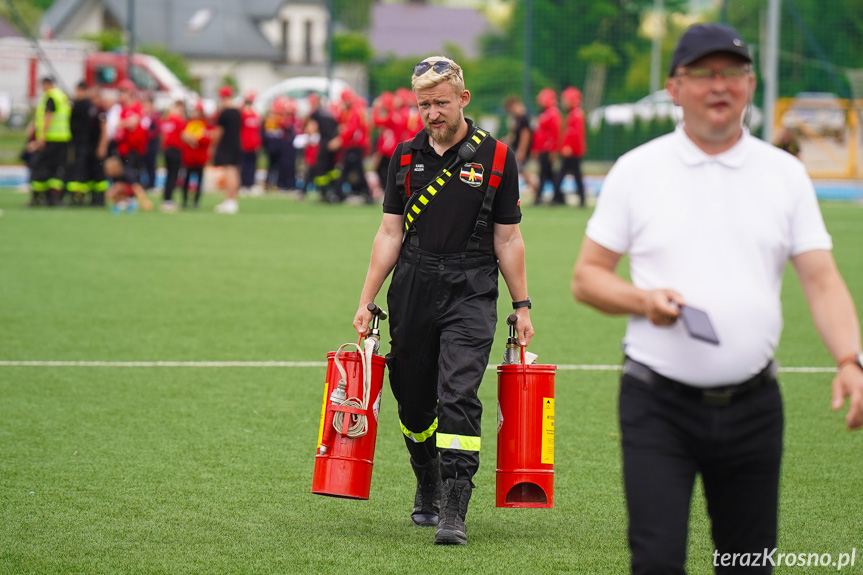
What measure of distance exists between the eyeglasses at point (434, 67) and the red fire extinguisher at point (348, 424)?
1103 mm

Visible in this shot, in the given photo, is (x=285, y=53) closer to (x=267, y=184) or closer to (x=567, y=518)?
(x=267, y=184)

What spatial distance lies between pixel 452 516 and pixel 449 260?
103 cm

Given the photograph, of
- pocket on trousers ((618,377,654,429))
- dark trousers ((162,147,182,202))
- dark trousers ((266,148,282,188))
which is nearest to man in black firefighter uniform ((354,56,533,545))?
pocket on trousers ((618,377,654,429))

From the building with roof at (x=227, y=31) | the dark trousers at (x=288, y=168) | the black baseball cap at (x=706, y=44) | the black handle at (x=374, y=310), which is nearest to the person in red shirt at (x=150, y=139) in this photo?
the dark trousers at (x=288, y=168)

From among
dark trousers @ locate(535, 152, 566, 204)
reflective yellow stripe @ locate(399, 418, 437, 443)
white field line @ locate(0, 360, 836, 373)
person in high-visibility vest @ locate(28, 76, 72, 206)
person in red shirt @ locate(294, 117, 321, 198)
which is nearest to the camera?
reflective yellow stripe @ locate(399, 418, 437, 443)

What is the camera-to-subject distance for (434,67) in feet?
15.9

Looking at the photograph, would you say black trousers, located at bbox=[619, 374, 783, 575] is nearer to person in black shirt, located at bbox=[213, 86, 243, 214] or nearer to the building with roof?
person in black shirt, located at bbox=[213, 86, 243, 214]

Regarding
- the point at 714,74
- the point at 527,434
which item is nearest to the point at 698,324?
the point at 714,74

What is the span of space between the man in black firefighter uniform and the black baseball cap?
1.69m

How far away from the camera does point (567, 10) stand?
119 ft

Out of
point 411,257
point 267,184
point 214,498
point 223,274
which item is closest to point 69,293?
point 223,274

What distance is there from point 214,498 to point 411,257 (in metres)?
1.50

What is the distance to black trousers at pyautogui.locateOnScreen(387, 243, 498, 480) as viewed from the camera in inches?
190

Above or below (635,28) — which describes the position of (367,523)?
below
